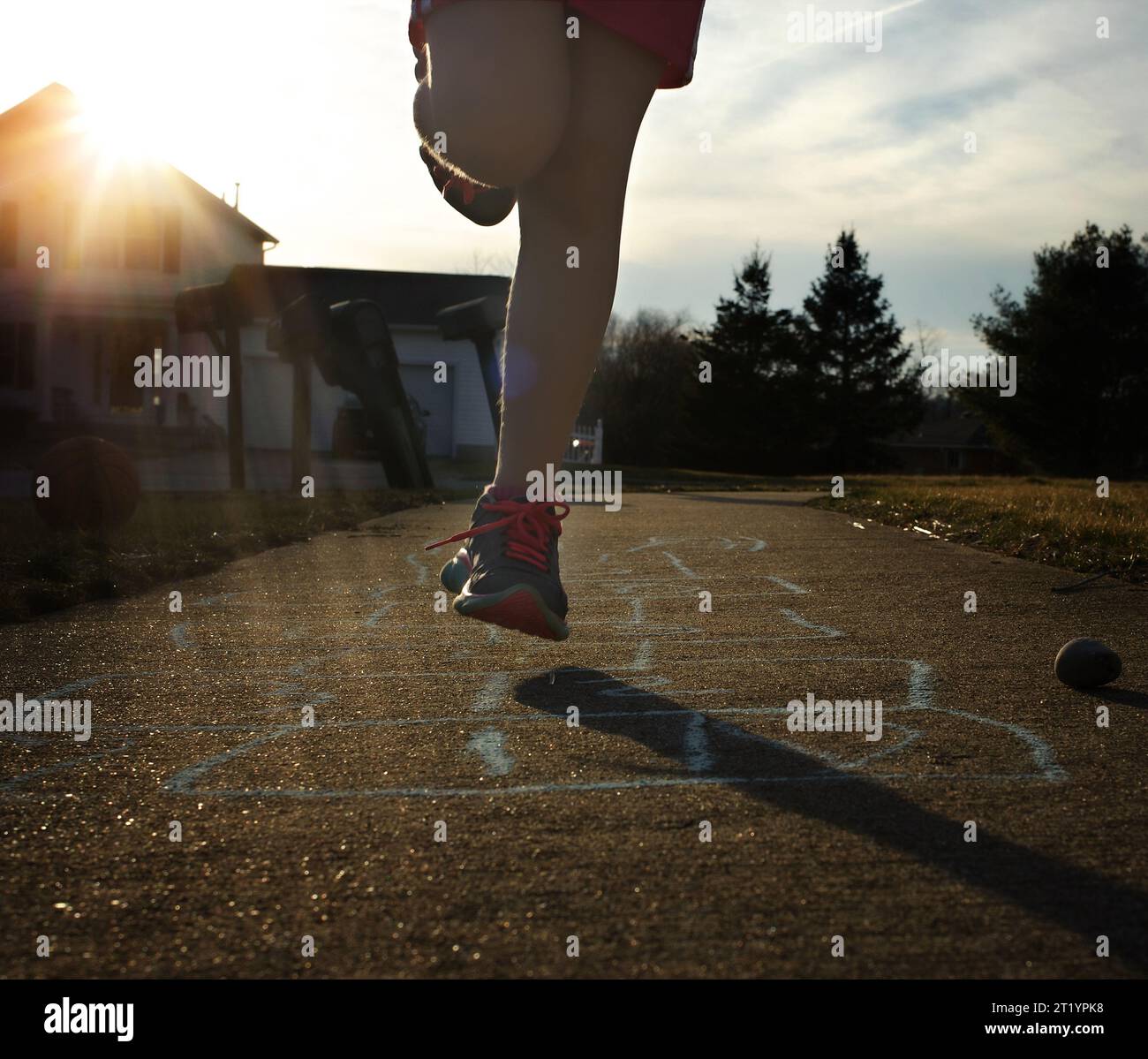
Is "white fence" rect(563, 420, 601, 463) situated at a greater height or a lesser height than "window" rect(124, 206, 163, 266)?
lesser

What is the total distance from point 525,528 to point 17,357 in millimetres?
30359

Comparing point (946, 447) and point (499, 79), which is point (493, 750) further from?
point (946, 447)

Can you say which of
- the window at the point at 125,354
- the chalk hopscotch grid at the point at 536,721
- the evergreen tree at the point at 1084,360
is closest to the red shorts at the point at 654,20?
the chalk hopscotch grid at the point at 536,721

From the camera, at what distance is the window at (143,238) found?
103 feet

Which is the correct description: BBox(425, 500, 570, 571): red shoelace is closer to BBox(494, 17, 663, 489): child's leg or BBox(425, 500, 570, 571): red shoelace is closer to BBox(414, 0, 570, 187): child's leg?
BBox(494, 17, 663, 489): child's leg

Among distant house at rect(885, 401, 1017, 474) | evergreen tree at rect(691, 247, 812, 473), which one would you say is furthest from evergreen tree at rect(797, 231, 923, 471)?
distant house at rect(885, 401, 1017, 474)

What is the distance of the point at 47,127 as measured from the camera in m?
31.2

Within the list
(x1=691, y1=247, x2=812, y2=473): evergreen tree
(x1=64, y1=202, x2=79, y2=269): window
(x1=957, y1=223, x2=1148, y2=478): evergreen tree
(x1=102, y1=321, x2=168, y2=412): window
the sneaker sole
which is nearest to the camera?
the sneaker sole

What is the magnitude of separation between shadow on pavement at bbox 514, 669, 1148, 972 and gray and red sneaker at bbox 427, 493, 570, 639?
155 millimetres

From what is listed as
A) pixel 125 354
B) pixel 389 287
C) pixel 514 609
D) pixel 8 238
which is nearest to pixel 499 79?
pixel 514 609

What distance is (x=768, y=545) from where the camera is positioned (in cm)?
616

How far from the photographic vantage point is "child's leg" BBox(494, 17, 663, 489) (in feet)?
9.12

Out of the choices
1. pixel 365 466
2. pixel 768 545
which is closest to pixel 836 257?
pixel 365 466
